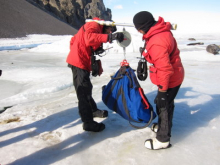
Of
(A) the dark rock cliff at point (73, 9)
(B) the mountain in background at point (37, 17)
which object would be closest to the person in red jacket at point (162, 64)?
(B) the mountain in background at point (37, 17)

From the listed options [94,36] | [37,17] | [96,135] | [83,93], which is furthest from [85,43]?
[37,17]

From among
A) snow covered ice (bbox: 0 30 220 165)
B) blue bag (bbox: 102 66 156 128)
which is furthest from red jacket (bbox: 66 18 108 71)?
snow covered ice (bbox: 0 30 220 165)

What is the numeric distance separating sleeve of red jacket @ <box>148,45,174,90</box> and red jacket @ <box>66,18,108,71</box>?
60cm

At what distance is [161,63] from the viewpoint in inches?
65.8

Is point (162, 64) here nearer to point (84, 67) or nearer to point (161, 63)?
point (161, 63)

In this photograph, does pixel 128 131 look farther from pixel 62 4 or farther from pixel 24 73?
pixel 62 4

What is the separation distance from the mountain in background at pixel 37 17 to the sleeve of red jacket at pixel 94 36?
42.5 metres

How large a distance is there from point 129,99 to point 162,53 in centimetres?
64

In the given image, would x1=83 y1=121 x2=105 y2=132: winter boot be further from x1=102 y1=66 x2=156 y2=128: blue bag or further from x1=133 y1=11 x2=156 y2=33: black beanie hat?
x1=133 y1=11 x2=156 y2=33: black beanie hat

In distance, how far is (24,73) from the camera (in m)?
5.75

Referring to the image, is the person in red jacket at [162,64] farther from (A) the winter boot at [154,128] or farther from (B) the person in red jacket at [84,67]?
(B) the person in red jacket at [84,67]

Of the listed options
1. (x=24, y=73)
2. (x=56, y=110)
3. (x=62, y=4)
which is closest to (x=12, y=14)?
(x=62, y=4)

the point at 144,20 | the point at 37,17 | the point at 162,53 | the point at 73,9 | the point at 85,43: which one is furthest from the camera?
the point at 73,9

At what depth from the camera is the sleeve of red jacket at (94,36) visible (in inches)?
81.3
